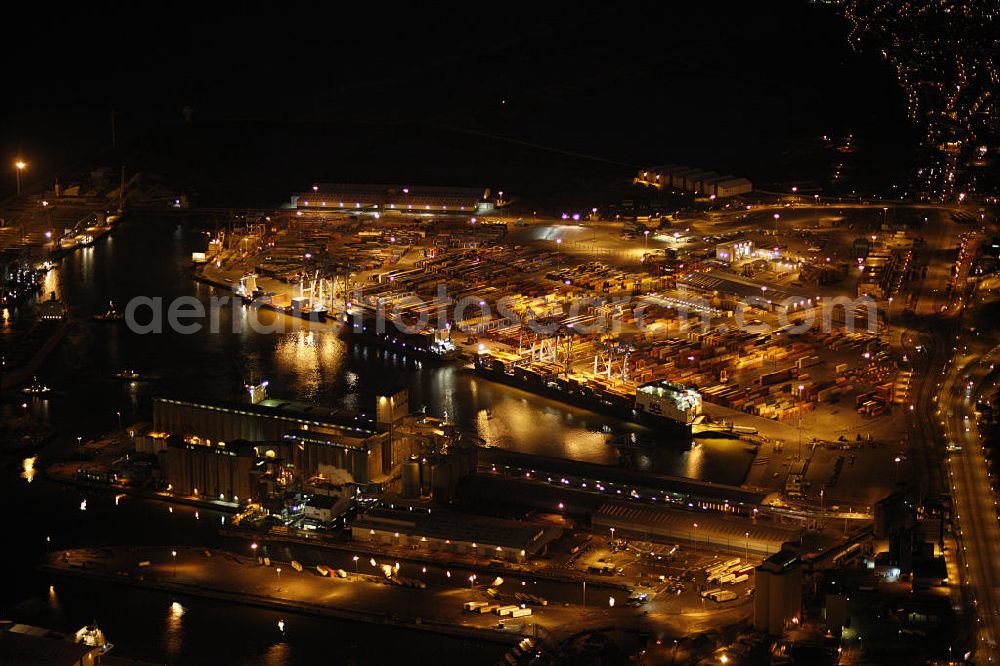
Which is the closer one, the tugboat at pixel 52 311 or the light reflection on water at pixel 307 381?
the light reflection on water at pixel 307 381

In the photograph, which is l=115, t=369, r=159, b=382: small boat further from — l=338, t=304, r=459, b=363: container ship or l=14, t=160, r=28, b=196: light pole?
l=14, t=160, r=28, b=196: light pole

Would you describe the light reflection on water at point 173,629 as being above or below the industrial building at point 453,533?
below

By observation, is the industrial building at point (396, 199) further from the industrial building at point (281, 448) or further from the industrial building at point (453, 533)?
the industrial building at point (453, 533)

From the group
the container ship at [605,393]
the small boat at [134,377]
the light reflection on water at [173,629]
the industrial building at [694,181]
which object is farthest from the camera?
the industrial building at [694,181]

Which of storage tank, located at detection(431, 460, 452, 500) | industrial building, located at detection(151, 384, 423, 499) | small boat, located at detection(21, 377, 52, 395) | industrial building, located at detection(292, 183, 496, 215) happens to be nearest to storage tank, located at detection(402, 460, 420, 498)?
storage tank, located at detection(431, 460, 452, 500)

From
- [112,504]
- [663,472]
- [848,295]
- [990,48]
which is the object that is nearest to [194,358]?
[112,504]

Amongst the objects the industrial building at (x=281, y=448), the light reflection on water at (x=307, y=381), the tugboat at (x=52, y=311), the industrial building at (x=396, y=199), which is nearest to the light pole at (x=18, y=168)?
the industrial building at (x=396, y=199)

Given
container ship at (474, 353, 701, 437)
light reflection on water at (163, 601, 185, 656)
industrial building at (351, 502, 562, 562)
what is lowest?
light reflection on water at (163, 601, 185, 656)
